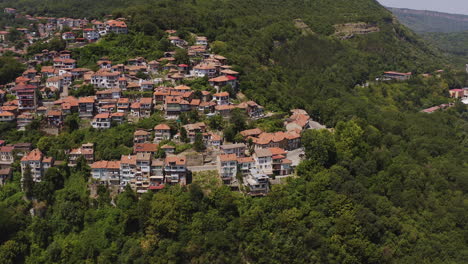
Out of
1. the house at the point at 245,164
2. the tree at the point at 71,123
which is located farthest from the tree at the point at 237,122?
the tree at the point at 71,123

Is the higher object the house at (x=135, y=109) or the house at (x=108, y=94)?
the house at (x=108, y=94)

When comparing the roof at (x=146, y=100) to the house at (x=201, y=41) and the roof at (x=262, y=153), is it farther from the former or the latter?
the house at (x=201, y=41)

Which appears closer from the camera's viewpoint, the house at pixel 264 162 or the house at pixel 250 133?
the house at pixel 264 162

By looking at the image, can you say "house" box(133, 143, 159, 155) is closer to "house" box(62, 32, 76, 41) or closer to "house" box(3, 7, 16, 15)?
"house" box(62, 32, 76, 41)

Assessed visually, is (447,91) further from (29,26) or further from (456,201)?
(29,26)

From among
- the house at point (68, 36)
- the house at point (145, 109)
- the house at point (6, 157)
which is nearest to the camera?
the house at point (6, 157)

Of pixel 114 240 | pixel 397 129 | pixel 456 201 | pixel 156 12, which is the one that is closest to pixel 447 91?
pixel 397 129
